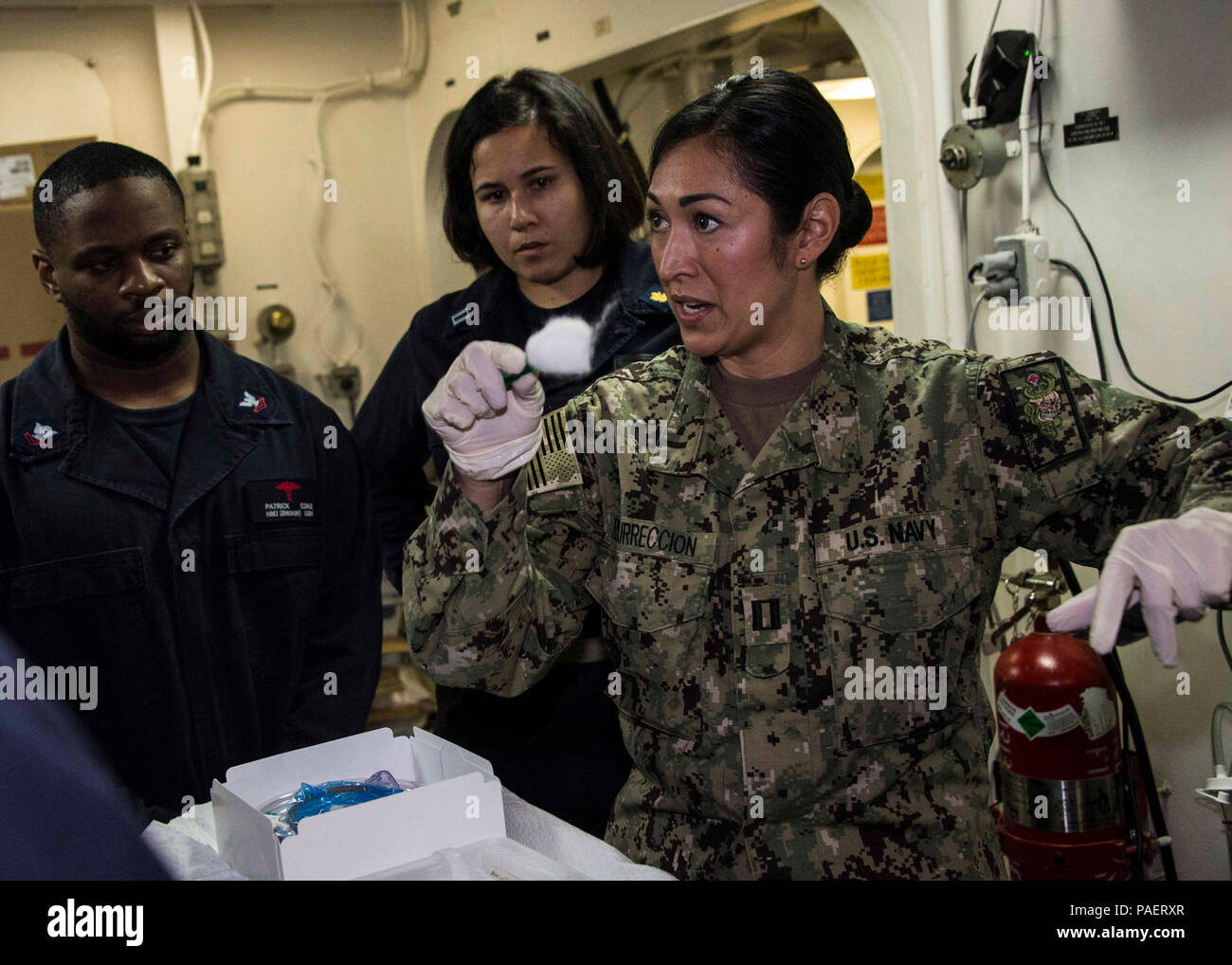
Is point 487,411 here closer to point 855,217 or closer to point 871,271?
point 855,217

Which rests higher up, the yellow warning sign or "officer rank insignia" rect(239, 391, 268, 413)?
the yellow warning sign

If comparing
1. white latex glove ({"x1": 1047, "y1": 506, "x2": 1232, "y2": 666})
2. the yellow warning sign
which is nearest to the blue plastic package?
white latex glove ({"x1": 1047, "y1": 506, "x2": 1232, "y2": 666})


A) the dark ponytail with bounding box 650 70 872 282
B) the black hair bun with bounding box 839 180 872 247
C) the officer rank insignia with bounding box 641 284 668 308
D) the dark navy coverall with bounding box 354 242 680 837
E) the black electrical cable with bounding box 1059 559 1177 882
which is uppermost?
the dark ponytail with bounding box 650 70 872 282

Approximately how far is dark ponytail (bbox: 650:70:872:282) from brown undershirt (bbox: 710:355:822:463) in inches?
5.1

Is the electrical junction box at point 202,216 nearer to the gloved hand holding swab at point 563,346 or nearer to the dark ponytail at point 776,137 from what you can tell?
the gloved hand holding swab at point 563,346

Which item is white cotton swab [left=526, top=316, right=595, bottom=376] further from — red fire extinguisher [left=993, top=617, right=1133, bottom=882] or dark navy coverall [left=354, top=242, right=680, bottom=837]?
red fire extinguisher [left=993, top=617, right=1133, bottom=882]

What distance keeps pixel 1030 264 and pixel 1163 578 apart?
2.99ft

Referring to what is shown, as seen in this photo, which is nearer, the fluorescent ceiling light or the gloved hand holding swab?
the gloved hand holding swab

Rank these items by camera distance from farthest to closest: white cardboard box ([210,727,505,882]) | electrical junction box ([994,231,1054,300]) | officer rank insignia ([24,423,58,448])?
electrical junction box ([994,231,1054,300])
officer rank insignia ([24,423,58,448])
white cardboard box ([210,727,505,882])

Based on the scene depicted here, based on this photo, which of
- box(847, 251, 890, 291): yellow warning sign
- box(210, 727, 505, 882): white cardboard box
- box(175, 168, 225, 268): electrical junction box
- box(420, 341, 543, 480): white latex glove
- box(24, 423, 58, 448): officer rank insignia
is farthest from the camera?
box(847, 251, 890, 291): yellow warning sign

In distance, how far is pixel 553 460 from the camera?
3.58 ft

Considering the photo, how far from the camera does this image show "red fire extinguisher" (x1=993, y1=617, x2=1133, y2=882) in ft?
4.97
